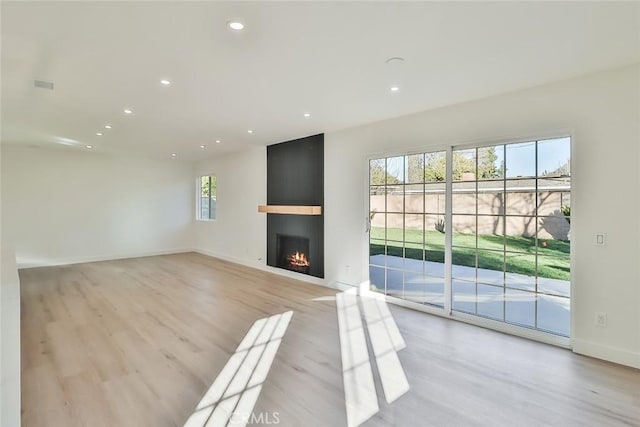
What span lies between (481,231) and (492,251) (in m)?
0.26

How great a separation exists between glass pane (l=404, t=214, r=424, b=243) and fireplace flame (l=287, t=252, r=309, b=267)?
2.12 metres

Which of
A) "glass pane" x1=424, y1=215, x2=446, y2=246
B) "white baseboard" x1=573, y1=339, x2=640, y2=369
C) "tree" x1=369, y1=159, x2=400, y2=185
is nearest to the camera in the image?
"white baseboard" x1=573, y1=339, x2=640, y2=369

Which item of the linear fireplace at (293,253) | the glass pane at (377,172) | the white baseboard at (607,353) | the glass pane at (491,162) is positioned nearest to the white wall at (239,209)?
the linear fireplace at (293,253)

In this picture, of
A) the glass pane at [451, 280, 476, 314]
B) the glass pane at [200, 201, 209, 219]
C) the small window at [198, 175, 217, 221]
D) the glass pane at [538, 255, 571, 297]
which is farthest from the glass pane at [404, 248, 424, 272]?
the glass pane at [200, 201, 209, 219]

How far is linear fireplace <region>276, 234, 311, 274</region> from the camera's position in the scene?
5.76m

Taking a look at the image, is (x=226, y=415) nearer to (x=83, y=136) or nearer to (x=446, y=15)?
(x=446, y=15)

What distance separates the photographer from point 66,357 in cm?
284

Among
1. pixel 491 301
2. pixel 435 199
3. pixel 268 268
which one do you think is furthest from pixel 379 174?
pixel 268 268

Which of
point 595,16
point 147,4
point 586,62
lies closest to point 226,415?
point 147,4

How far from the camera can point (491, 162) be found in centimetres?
362

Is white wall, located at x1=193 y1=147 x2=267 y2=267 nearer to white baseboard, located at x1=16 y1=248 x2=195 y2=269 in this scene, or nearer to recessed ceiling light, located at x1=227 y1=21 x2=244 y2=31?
white baseboard, located at x1=16 y1=248 x2=195 y2=269

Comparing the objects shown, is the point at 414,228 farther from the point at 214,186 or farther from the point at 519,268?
the point at 214,186

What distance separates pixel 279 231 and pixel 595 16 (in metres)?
5.21

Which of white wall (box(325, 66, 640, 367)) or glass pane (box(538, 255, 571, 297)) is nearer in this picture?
white wall (box(325, 66, 640, 367))
